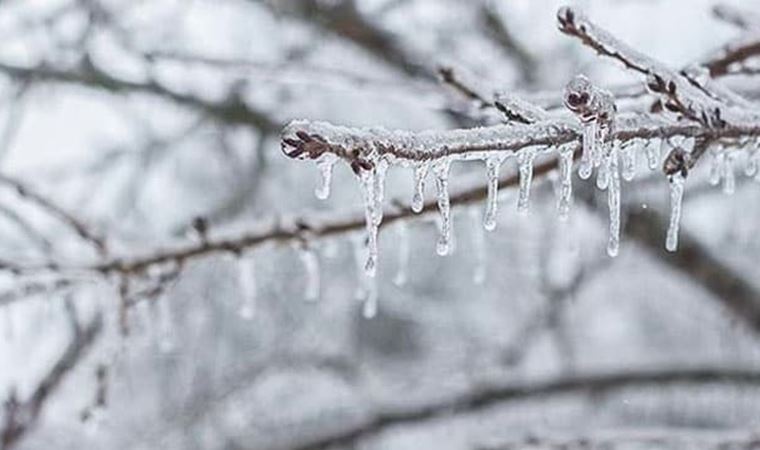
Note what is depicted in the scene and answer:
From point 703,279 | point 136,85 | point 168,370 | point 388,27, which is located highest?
A: point 388,27

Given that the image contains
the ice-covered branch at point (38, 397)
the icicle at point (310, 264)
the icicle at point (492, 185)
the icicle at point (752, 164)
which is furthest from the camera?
the ice-covered branch at point (38, 397)

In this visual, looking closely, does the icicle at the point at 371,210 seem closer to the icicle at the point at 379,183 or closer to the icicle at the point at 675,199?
the icicle at the point at 379,183

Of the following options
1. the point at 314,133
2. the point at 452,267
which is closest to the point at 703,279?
the point at 314,133

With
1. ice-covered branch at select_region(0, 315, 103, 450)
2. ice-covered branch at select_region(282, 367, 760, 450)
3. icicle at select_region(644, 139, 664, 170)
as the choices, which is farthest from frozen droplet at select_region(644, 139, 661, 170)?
ice-covered branch at select_region(282, 367, 760, 450)

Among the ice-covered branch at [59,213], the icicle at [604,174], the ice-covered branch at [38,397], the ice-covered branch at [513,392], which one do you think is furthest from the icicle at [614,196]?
the ice-covered branch at [513,392]

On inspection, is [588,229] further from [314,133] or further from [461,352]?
[314,133]

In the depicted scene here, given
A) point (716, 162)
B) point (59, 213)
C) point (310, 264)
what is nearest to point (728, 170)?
point (716, 162)
